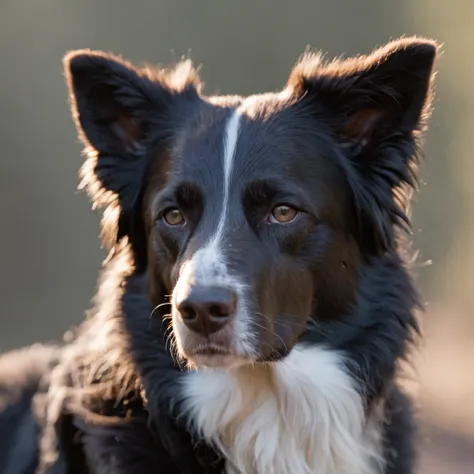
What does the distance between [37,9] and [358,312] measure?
11.2 metres

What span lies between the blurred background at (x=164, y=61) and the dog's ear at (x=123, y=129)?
9.62 meters

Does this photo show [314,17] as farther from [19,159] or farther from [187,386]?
[187,386]

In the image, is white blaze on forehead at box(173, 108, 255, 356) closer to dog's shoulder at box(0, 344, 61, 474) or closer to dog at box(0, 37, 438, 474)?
dog at box(0, 37, 438, 474)

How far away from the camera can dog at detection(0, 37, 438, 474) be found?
3850mm

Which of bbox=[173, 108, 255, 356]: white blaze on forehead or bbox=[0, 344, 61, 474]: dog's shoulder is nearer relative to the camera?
bbox=[173, 108, 255, 356]: white blaze on forehead

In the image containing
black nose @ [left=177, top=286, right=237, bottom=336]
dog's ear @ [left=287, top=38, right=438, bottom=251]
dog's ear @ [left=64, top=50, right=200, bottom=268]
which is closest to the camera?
black nose @ [left=177, top=286, right=237, bottom=336]

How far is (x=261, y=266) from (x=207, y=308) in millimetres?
334

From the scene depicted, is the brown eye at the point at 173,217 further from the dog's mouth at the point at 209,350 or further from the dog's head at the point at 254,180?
the dog's mouth at the point at 209,350

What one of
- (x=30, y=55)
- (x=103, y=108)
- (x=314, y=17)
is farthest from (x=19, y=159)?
(x=103, y=108)

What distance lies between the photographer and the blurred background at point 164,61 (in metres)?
14.0

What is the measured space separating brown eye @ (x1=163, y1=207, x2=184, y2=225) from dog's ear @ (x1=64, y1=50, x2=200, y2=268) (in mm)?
322

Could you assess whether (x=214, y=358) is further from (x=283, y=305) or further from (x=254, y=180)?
(x=254, y=180)

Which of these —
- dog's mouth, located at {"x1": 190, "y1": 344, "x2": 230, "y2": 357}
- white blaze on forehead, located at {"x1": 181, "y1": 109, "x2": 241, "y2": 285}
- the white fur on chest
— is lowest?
the white fur on chest

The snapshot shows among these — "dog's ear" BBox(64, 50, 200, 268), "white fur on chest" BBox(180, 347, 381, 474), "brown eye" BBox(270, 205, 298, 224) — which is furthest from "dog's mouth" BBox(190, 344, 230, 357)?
"dog's ear" BBox(64, 50, 200, 268)
